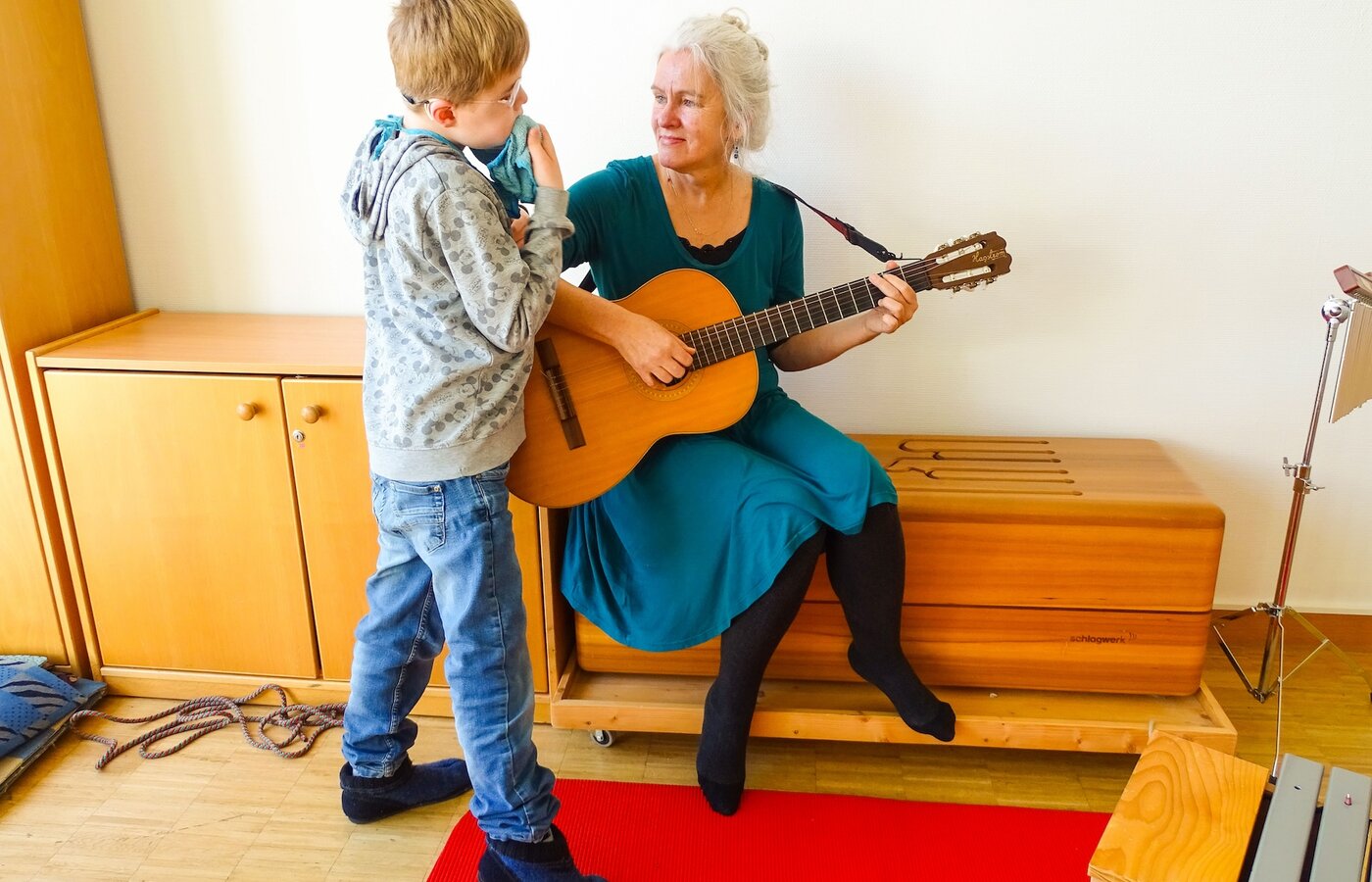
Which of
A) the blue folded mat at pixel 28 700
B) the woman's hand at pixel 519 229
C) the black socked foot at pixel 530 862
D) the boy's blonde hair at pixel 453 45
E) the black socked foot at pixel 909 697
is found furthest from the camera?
the blue folded mat at pixel 28 700

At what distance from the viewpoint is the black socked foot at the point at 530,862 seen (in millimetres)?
1500

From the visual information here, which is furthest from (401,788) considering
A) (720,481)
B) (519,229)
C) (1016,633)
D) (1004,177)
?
(1004,177)

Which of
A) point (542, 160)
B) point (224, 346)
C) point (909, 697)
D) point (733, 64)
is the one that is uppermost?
point (733, 64)

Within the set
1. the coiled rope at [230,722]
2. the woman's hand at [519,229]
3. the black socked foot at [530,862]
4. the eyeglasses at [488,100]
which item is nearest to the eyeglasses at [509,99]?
the eyeglasses at [488,100]

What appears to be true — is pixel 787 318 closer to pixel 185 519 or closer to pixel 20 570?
pixel 185 519

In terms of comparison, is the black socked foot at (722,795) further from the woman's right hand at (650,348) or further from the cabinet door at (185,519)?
the cabinet door at (185,519)

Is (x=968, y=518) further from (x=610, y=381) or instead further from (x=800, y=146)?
(x=800, y=146)

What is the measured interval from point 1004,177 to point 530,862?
4.91 ft

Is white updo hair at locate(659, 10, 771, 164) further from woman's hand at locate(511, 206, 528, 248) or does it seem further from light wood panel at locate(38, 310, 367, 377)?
light wood panel at locate(38, 310, 367, 377)

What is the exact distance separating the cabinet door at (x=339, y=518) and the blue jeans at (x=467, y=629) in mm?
278

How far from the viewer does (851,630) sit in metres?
1.75

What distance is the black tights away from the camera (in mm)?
1648

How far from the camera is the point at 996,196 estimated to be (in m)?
1.99

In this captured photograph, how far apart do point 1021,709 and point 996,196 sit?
0.97 meters
